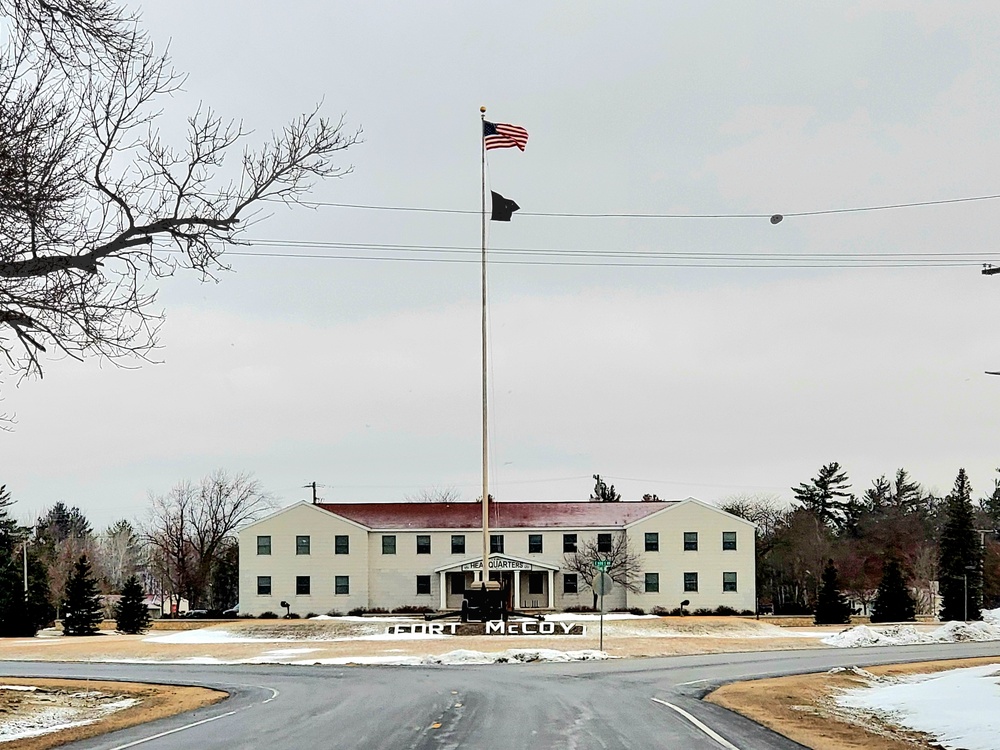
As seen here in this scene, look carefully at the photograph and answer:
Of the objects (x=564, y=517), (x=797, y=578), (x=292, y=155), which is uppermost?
(x=292, y=155)

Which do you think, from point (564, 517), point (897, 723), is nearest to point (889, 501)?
point (564, 517)

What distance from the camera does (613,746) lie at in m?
14.7

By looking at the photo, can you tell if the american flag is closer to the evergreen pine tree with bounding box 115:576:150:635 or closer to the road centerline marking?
the road centerline marking

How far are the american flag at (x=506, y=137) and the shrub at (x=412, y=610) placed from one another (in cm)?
3354

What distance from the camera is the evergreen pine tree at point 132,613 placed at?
60.4 meters

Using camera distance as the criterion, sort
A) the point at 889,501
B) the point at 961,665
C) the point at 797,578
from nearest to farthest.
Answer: the point at 961,665 < the point at 797,578 < the point at 889,501

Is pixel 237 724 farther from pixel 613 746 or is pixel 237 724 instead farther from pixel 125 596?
pixel 125 596

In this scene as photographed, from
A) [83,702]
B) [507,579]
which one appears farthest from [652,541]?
[83,702]

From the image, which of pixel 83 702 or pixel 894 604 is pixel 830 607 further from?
pixel 83 702

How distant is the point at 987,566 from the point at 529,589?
113 feet

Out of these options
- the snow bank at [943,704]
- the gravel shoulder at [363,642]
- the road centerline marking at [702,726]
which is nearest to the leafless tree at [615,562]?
the gravel shoulder at [363,642]

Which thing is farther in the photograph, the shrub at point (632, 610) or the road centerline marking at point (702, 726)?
the shrub at point (632, 610)

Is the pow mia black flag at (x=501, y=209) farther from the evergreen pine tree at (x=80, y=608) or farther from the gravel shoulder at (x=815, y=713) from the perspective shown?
the evergreen pine tree at (x=80, y=608)

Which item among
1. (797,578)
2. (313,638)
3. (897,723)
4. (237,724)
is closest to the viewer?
(237,724)
